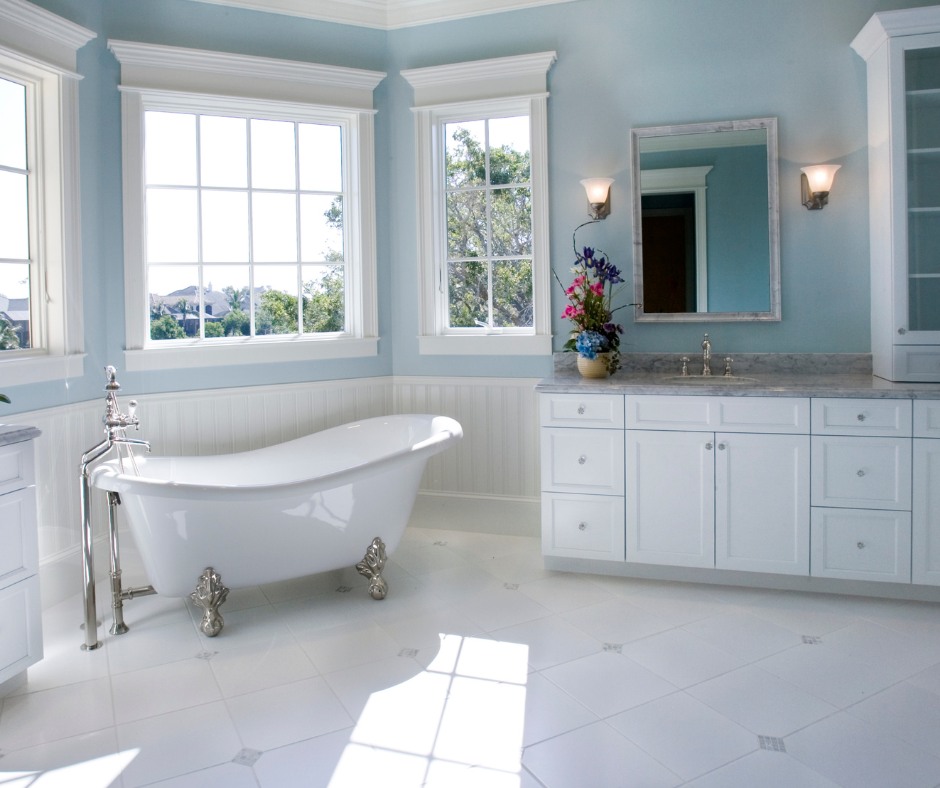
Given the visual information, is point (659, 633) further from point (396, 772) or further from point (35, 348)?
point (35, 348)

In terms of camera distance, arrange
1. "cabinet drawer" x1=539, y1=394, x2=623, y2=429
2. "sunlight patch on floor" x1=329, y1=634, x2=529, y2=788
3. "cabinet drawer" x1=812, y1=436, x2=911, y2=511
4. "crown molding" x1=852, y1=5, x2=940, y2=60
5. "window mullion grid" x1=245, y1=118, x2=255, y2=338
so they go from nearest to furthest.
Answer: "sunlight patch on floor" x1=329, y1=634, x2=529, y2=788, "cabinet drawer" x1=812, y1=436, x2=911, y2=511, "crown molding" x1=852, y1=5, x2=940, y2=60, "cabinet drawer" x1=539, y1=394, x2=623, y2=429, "window mullion grid" x1=245, y1=118, x2=255, y2=338

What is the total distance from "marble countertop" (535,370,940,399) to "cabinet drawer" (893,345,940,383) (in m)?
0.10

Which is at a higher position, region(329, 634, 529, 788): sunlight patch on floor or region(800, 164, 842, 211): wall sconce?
Result: region(800, 164, 842, 211): wall sconce

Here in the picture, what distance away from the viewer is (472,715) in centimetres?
215

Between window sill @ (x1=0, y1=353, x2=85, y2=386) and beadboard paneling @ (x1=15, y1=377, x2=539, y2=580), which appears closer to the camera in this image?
window sill @ (x1=0, y1=353, x2=85, y2=386)

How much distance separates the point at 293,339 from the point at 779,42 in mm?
2713

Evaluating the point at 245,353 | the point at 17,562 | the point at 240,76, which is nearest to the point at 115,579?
the point at 17,562

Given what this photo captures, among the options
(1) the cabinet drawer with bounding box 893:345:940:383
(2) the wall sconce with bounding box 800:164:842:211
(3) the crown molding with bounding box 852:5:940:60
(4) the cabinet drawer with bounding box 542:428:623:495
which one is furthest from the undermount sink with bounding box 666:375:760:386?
(3) the crown molding with bounding box 852:5:940:60

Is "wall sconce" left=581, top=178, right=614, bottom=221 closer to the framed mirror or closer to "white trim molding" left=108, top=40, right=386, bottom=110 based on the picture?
the framed mirror

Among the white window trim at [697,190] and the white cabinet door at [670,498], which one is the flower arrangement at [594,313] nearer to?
the white window trim at [697,190]

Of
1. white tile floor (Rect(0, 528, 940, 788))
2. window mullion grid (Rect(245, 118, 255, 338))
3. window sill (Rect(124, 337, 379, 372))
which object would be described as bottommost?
white tile floor (Rect(0, 528, 940, 788))

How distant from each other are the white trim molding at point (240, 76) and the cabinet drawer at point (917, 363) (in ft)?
9.14

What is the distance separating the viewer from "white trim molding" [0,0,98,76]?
280 cm

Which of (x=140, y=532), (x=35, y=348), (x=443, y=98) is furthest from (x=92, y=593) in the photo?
(x=443, y=98)
